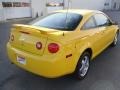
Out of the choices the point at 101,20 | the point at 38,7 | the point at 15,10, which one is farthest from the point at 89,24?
the point at 38,7

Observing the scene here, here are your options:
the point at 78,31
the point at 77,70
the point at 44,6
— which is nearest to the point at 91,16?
the point at 78,31

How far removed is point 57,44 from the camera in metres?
3.69

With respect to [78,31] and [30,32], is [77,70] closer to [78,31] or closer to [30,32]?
[78,31]

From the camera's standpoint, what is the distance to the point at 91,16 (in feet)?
16.6

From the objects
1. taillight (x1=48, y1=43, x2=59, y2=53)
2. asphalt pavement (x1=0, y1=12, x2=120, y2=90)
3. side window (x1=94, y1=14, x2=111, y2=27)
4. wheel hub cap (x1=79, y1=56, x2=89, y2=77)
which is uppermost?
side window (x1=94, y1=14, x2=111, y2=27)

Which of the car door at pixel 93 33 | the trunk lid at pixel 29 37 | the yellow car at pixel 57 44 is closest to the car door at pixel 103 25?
the car door at pixel 93 33

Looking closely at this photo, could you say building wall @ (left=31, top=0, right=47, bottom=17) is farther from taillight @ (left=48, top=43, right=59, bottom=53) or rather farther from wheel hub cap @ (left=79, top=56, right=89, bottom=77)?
taillight @ (left=48, top=43, right=59, bottom=53)

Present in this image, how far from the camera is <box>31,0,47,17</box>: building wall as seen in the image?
1669cm

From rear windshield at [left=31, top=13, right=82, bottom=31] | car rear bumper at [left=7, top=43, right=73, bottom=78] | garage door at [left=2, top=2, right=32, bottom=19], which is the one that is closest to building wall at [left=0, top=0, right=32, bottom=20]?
garage door at [left=2, top=2, right=32, bottom=19]

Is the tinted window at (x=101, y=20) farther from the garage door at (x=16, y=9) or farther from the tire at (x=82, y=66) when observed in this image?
the garage door at (x=16, y=9)

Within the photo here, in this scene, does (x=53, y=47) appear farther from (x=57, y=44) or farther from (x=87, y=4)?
(x=87, y=4)

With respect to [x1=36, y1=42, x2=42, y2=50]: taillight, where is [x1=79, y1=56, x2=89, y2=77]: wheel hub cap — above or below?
below

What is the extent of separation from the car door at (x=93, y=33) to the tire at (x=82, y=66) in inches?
13.3

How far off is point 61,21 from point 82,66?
3.66ft
